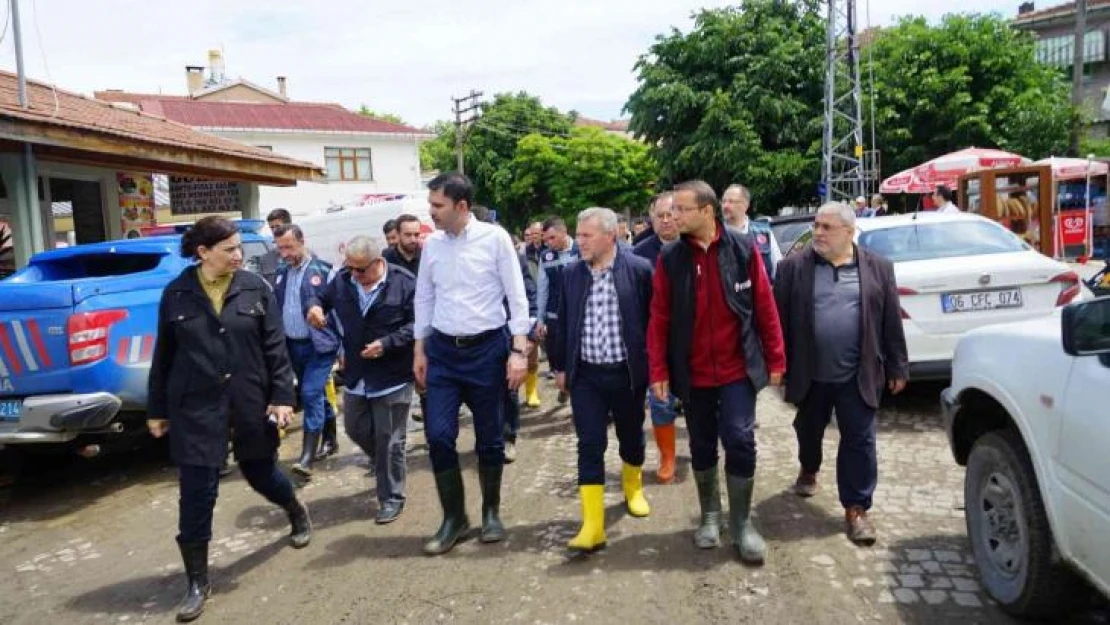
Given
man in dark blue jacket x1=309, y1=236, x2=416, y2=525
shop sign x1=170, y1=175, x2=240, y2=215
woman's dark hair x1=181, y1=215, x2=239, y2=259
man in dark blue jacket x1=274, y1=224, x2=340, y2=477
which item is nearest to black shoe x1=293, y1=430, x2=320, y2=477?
man in dark blue jacket x1=274, y1=224, x2=340, y2=477

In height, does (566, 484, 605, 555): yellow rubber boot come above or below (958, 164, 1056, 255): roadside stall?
below

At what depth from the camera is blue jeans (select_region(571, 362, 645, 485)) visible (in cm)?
420

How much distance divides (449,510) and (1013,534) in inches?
107

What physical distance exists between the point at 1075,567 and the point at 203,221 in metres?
4.04

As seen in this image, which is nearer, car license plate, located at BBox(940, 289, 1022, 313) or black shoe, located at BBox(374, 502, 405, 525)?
black shoe, located at BBox(374, 502, 405, 525)

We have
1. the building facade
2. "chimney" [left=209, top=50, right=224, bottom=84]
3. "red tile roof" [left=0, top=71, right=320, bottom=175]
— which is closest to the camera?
"red tile roof" [left=0, top=71, right=320, bottom=175]

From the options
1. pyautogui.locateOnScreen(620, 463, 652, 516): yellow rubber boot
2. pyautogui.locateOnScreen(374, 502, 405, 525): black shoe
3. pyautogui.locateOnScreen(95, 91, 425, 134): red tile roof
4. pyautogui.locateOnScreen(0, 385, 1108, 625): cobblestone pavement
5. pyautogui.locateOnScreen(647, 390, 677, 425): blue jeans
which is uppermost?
pyautogui.locateOnScreen(95, 91, 425, 134): red tile roof

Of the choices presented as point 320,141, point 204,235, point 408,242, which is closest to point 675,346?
point 204,235

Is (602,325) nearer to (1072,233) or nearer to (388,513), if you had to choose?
(388,513)

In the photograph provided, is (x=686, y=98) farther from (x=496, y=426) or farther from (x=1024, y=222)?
(x=496, y=426)

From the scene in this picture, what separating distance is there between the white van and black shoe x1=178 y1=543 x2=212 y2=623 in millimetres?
9521

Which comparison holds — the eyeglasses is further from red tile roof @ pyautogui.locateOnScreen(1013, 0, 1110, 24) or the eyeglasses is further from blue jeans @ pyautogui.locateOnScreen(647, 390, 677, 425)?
red tile roof @ pyautogui.locateOnScreen(1013, 0, 1110, 24)

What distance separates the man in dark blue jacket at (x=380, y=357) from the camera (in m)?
4.86

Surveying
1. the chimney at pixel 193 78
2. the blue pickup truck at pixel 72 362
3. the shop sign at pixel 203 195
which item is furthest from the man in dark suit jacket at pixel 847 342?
the chimney at pixel 193 78
